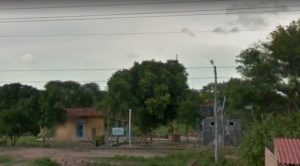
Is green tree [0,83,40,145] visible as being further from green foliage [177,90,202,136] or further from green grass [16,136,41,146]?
green foliage [177,90,202,136]

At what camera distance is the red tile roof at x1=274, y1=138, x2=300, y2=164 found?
849 cm

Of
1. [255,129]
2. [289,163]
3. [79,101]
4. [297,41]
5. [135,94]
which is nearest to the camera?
[289,163]

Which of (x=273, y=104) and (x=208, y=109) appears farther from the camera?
(x=208, y=109)

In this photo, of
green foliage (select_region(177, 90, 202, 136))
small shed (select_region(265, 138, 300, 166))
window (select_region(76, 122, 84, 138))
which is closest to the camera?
small shed (select_region(265, 138, 300, 166))

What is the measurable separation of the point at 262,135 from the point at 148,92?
1073 inches

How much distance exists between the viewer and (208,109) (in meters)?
59.7

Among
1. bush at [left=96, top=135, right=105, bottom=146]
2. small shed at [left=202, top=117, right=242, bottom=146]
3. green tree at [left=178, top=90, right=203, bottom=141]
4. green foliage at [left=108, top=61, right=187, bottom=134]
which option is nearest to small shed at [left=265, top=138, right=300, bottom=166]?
small shed at [left=202, top=117, right=242, bottom=146]

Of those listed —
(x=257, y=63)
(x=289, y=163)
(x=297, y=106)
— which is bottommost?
(x=289, y=163)

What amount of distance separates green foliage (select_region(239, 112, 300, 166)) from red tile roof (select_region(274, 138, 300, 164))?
564 cm

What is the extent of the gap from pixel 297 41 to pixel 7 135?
25.5 meters

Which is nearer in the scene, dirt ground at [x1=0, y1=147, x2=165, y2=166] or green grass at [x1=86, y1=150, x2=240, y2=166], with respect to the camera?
green grass at [x1=86, y1=150, x2=240, y2=166]

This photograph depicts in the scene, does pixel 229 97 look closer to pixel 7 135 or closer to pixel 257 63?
pixel 257 63

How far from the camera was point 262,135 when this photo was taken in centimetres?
1709

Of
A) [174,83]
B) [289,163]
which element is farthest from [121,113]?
[289,163]
